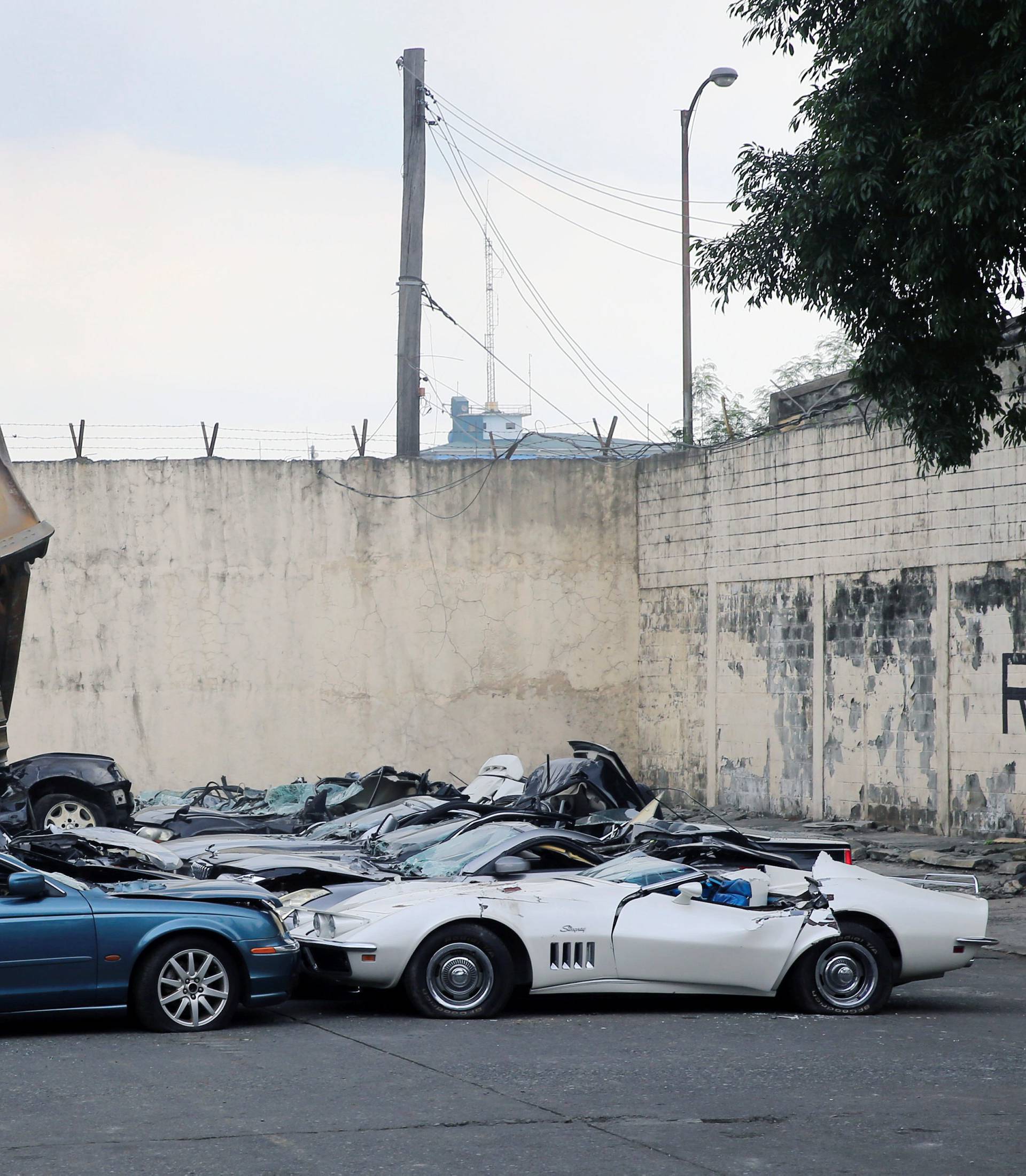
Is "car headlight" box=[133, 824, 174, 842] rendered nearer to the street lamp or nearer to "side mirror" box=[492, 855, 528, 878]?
"side mirror" box=[492, 855, 528, 878]

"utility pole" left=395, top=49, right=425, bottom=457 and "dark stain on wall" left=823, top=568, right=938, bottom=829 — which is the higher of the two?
"utility pole" left=395, top=49, right=425, bottom=457

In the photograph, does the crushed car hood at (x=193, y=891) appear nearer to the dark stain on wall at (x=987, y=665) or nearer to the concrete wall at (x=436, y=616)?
the dark stain on wall at (x=987, y=665)

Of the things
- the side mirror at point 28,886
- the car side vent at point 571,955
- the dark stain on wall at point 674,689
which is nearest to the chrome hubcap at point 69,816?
the side mirror at point 28,886

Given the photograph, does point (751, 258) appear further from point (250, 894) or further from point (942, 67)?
point (250, 894)

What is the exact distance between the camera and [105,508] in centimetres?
2422

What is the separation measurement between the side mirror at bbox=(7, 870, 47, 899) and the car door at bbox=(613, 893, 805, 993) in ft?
10.8

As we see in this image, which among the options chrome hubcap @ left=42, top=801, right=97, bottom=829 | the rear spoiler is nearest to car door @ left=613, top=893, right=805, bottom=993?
the rear spoiler

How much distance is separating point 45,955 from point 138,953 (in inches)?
19.4

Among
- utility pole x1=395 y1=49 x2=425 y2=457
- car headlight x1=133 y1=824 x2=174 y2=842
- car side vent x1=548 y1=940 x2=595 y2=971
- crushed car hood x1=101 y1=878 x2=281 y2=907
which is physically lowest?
car side vent x1=548 y1=940 x2=595 y2=971

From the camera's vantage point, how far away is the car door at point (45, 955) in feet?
26.7

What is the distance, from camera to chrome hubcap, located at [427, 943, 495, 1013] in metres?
8.98

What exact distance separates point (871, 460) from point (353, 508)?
8.69 metres

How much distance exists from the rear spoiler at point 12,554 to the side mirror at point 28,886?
6.67 metres

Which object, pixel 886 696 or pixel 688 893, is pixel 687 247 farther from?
pixel 688 893
